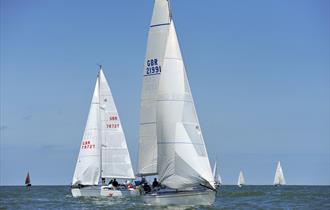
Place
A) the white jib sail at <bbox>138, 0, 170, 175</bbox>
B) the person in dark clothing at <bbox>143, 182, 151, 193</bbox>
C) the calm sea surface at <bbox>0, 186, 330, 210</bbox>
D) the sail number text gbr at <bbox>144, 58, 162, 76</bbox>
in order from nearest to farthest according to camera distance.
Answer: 1. the person in dark clothing at <bbox>143, 182, 151, 193</bbox>
2. the white jib sail at <bbox>138, 0, 170, 175</bbox>
3. the sail number text gbr at <bbox>144, 58, 162, 76</bbox>
4. the calm sea surface at <bbox>0, 186, 330, 210</bbox>

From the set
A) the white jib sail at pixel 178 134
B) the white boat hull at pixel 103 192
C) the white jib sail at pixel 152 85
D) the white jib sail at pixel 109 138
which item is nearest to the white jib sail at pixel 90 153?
the white jib sail at pixel 109 138

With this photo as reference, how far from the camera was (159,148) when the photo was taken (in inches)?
1399

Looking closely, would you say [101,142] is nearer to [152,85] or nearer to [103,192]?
[103,192]

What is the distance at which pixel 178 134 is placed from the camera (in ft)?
115

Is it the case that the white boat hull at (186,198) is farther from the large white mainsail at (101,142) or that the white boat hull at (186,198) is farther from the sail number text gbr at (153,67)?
the large white mainsail at (101,142)

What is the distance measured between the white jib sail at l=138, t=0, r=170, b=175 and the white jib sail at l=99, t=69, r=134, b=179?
43.7ft

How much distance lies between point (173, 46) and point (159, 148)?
5613 millimetres

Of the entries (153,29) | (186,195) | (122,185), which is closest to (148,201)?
(186,195)

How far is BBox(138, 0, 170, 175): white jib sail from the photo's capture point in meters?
40.6

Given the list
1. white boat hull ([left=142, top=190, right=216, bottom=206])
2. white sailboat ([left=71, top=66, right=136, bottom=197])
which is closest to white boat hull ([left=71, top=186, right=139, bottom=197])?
white sailboat ([left=71, top=66, right=136, bottom=197])

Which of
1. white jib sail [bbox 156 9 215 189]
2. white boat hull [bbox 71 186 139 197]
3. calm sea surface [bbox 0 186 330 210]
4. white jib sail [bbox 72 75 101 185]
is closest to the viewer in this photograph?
white jib sail [bbox 156 9 215 189]

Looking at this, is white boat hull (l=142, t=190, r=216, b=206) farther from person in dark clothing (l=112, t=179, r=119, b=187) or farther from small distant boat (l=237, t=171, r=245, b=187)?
small distant boat (l=237, t=171, r=245, b=187)

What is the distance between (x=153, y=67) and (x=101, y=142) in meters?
15.4

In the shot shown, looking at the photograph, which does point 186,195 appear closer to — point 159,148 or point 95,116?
point 159,148
